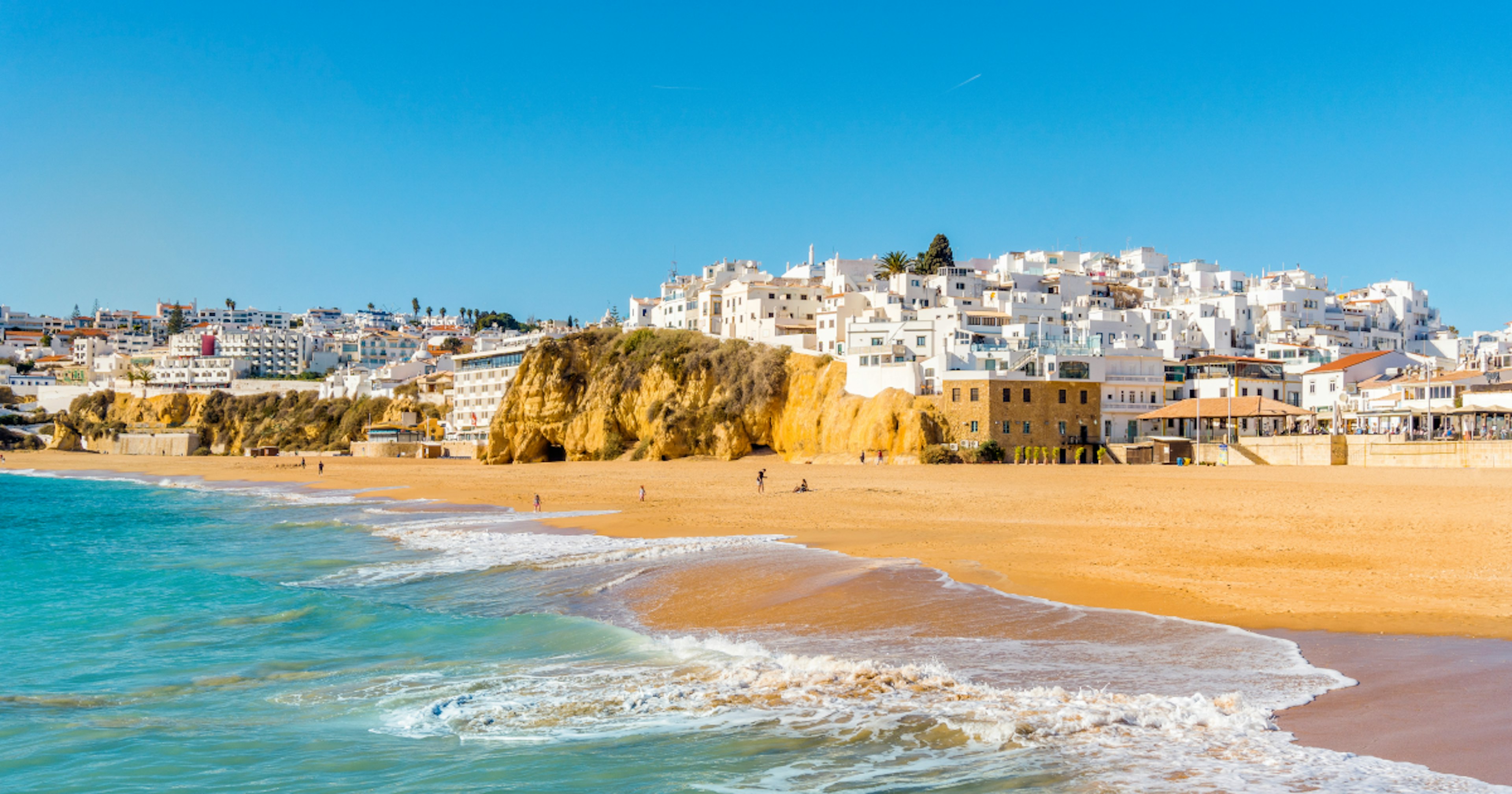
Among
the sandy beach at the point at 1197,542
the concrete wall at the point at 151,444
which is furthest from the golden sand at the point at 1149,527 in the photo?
the concrete wall at the point at 151,444

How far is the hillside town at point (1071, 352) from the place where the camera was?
4406 centimetres

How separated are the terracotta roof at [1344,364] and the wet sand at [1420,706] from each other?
4772cm

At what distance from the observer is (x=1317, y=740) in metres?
7.03

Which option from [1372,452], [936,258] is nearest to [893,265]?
[936,258]

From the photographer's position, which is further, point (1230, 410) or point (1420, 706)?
point (1230, 410)

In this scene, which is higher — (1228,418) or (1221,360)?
(1221,360)

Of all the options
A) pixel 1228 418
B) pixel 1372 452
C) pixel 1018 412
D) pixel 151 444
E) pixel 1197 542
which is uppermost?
pixel 1018 412

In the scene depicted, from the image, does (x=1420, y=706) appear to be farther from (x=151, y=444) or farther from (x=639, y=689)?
(x=151, y=444)

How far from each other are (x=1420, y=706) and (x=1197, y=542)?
10.3m

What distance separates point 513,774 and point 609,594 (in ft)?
24.0

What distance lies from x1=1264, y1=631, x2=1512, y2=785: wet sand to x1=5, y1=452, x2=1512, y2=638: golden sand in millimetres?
916

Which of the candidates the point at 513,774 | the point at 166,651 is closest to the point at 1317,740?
the point at 513,774

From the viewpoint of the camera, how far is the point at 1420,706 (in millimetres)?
7504

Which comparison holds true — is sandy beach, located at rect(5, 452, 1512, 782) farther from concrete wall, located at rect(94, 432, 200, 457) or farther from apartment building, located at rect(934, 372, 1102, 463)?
concrete wall, located at rect(94, 432, 200, 457)
